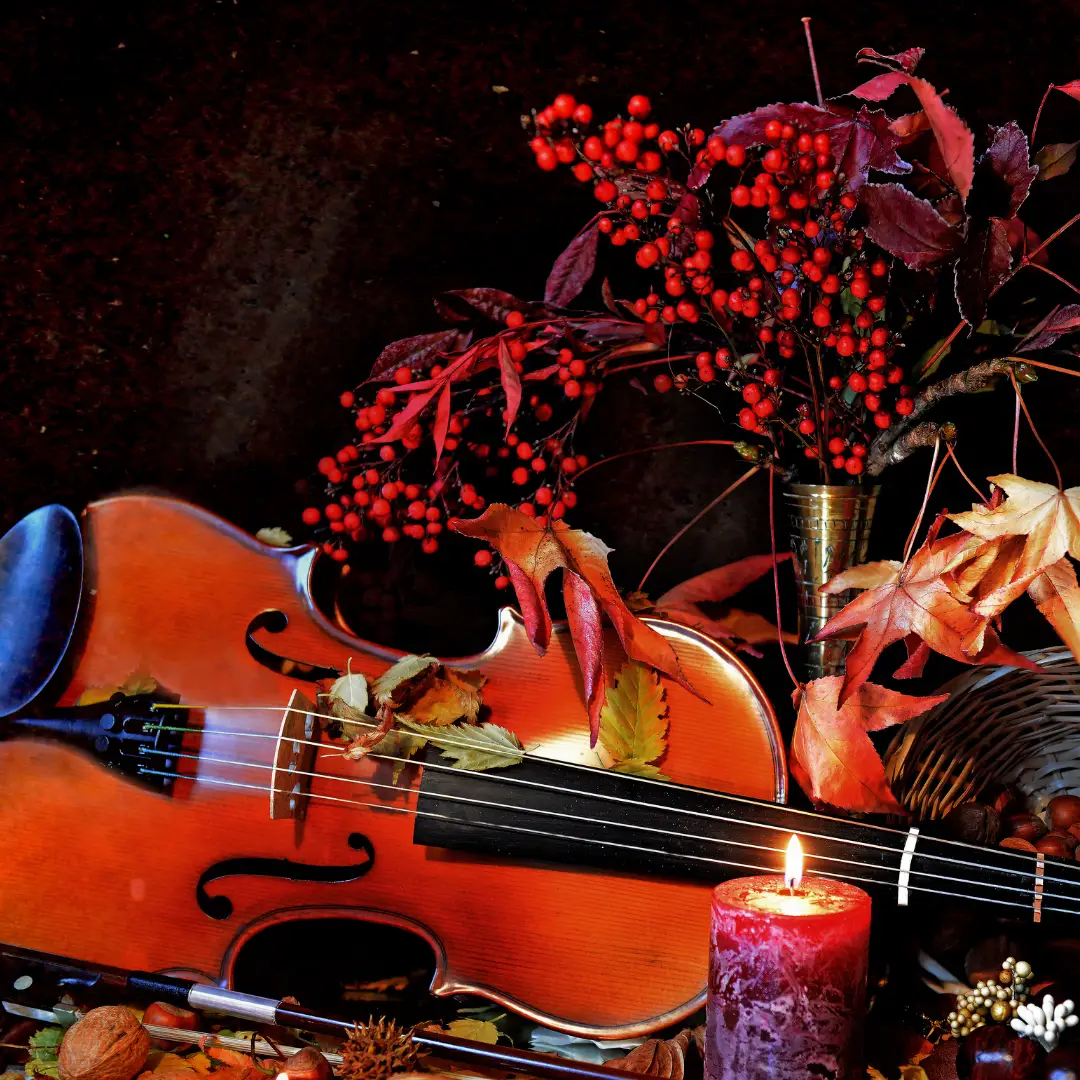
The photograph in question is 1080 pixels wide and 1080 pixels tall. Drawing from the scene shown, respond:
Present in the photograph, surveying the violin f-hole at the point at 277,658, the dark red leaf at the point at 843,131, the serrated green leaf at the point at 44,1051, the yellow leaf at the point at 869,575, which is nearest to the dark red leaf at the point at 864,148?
the dark red leaf at the point at 843,131

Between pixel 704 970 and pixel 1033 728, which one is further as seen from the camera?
pixel 1033 728

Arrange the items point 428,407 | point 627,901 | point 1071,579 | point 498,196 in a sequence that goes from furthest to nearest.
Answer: point 498,196 → point 428,407 → point 627,901 → point 1071,579

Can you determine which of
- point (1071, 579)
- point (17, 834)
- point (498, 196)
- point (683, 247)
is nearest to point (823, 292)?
point (683, 247)

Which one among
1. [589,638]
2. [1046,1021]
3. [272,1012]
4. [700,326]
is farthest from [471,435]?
[1046,1021]

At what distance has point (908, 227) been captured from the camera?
2.32ft

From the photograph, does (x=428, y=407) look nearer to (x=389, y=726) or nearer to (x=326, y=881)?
(x=389, y=726)

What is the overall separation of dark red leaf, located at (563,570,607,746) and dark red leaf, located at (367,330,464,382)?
0.89 ft

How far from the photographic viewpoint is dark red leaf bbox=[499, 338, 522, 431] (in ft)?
2.59

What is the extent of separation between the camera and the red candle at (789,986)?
0.58 metres

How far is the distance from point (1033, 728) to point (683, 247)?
0.55 m

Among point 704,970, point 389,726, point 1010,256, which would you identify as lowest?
point 704,970

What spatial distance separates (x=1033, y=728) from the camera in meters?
0.95

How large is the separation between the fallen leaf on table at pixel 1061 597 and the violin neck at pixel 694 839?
0.52 feet

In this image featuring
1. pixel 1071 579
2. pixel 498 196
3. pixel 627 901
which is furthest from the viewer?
pixel 498 196
